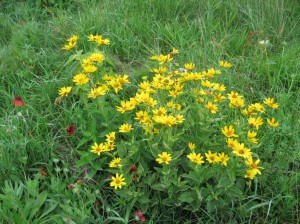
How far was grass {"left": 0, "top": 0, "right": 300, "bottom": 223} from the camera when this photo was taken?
6.98 ft

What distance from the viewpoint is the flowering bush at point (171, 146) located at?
1.95m

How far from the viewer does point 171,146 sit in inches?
78.0

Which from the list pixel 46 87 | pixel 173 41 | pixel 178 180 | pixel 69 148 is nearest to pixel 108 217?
pixel 178 180

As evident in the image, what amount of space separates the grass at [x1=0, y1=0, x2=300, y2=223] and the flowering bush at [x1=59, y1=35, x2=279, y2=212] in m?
0.13

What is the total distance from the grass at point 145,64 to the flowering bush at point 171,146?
13 cm

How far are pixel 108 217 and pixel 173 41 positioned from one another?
5.49ft

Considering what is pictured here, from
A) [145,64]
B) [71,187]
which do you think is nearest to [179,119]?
[71,187]

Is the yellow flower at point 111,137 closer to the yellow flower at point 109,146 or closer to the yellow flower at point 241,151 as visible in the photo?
the yellow flower at point 109,146

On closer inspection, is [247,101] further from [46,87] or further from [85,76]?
[46,87]

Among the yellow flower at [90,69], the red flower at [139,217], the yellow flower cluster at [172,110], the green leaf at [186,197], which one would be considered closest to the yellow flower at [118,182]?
the yellow flower cluster at [172,110]

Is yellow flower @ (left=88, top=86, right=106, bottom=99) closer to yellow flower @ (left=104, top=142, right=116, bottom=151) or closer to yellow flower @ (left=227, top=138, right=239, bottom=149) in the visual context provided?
yellow flower @ (left=104, top=142, right=116, bottom=151)

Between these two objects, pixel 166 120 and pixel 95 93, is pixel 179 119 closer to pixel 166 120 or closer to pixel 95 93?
pixel 166 120

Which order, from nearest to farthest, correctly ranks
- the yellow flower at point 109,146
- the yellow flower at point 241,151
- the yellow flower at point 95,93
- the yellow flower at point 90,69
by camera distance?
the yellow flower at point 241,151 → the yellow flower at point 109,146 → the yellow flower at point 95,93 → the yellow flower at point 90,69

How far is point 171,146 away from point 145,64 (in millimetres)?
1109
